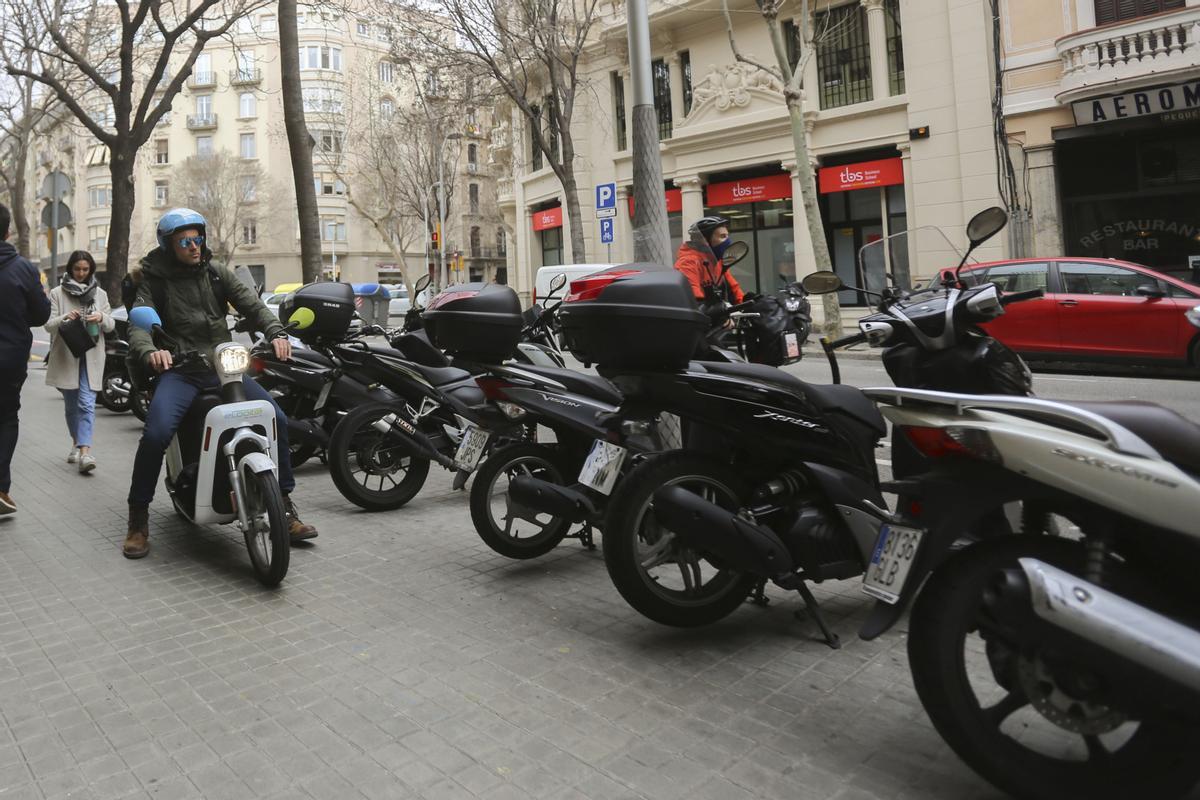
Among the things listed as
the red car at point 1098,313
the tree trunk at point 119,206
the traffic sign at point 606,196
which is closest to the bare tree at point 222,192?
the tree trunk at point 119,206

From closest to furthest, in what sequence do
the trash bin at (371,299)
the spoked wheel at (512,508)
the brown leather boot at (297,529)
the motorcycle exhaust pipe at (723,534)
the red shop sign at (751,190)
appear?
the motorcycle exhaust pipe at (723,534), the spoked wheel at (512,508), the brown leather boot at (297,529), the trash bin at (371,299), the red shop sign at (751,190)

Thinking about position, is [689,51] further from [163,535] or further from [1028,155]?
[163,535]

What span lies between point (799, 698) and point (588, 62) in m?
27.1

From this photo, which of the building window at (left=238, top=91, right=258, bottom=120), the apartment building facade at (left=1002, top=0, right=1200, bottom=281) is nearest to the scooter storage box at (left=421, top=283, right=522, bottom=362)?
the apartment building facade at (left=1002, top=0, right=1200, bottom=281)

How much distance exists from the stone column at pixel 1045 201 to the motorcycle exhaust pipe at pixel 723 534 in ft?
57.3

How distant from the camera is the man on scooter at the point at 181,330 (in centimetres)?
473

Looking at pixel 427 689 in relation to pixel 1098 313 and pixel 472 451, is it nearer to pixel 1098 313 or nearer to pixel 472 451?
pixel 472 451

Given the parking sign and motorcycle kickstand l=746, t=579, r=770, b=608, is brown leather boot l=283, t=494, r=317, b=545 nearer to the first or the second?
motorcycle kickstand l=746, t=579, r=770, b=608

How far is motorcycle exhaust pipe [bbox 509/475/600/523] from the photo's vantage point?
4.04 metres

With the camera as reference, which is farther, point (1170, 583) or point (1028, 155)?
point (1028, 155)

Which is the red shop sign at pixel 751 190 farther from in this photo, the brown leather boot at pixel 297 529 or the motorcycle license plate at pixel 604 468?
the motorcycle license plate at pixel 604 468

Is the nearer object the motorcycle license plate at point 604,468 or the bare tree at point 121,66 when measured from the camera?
the motorcycle license plate at point 604,468

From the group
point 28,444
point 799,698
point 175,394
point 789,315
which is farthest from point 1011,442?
point 28,444

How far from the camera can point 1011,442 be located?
2.35 m
